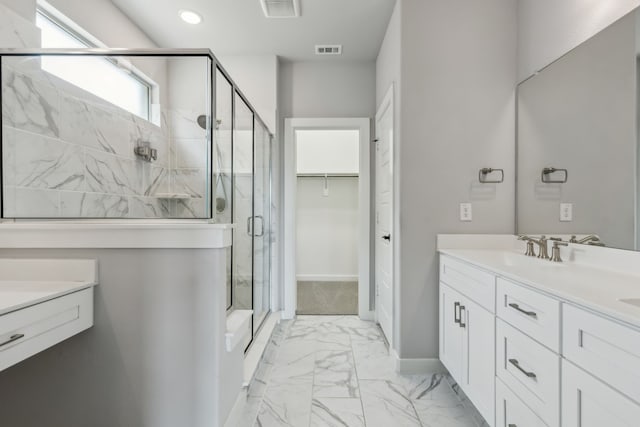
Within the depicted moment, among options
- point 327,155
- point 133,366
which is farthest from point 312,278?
point 133,366

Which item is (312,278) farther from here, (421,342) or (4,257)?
(4,257)

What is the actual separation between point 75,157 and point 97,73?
484mm

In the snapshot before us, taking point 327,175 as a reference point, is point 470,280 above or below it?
below

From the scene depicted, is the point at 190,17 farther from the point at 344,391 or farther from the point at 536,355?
the point at 536,355

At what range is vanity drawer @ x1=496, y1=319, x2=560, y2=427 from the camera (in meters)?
1.05

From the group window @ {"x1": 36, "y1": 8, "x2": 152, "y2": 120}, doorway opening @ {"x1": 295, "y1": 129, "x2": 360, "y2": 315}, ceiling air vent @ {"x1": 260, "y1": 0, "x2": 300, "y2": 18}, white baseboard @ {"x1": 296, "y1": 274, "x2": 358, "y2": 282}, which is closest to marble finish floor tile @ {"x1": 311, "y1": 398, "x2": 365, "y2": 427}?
window @ {"x1": 36, "y1": 8, "x2": 152, "y2": 120}

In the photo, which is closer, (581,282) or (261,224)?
(581,282)

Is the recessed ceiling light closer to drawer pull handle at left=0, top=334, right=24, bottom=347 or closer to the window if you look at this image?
the window

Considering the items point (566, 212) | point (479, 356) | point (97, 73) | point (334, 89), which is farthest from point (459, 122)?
point (97, 73)

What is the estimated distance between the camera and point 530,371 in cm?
118

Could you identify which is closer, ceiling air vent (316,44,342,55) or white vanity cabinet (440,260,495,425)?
white vanity cabinet (440,260,495,425)

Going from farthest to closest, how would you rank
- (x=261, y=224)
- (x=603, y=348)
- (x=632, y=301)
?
(x=261, y=224), (x=632, y=301), (x=603, y=348)

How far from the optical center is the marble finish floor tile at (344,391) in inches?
67.4

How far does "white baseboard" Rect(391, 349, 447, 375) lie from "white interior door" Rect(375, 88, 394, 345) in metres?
0.26
